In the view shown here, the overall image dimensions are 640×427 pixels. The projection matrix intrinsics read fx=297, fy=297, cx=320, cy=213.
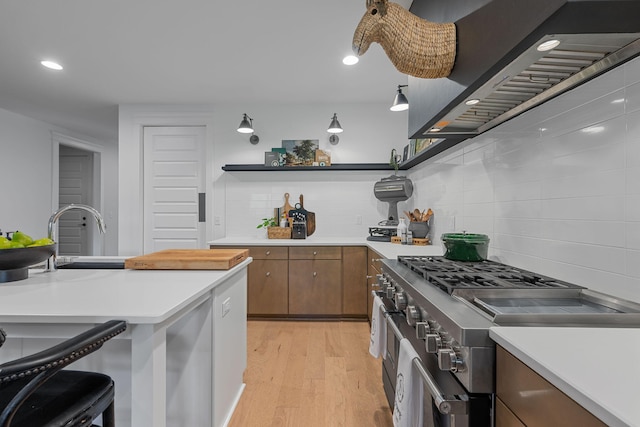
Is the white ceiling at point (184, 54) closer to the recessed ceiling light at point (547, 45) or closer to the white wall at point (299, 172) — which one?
the white wall at point (299, 172)

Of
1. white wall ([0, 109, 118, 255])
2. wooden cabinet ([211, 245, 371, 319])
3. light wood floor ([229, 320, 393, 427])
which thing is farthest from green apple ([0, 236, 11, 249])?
white wall ([0, 109, 118, 255])

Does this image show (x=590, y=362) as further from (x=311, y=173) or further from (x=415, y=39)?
(x=311, y=173)

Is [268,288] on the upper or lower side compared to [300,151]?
lower

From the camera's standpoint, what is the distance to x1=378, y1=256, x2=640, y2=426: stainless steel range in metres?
0.79

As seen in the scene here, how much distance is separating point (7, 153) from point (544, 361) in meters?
6.08

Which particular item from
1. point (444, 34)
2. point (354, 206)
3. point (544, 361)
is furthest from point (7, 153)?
point (544, 361)

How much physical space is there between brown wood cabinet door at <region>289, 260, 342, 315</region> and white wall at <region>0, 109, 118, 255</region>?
4258 millimetres

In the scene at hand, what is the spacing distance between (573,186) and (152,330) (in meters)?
1.66

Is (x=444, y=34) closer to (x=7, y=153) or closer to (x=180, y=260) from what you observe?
(x=180, y=260)

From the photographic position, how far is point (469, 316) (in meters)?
0.87

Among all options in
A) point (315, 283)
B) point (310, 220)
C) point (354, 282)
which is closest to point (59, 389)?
point (315, 283)

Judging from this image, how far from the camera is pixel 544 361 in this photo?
1.94 feet

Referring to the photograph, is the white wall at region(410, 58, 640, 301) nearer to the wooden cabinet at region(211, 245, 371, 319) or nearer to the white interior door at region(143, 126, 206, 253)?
the wooden cabinet at region(211, 245, 371, 319)

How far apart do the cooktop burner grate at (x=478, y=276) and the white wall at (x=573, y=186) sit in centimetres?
10
